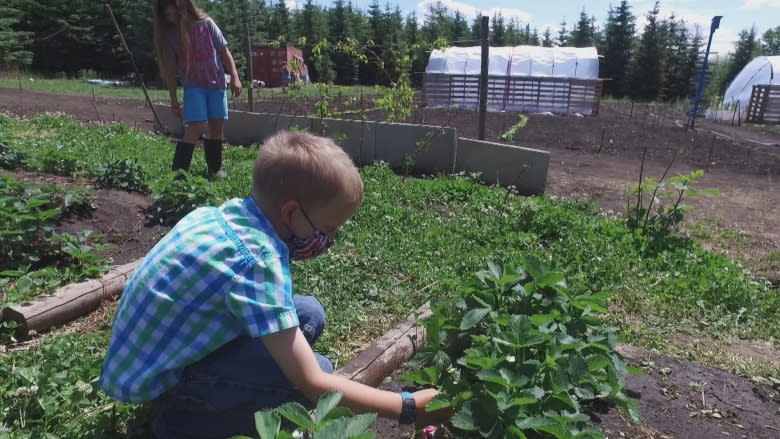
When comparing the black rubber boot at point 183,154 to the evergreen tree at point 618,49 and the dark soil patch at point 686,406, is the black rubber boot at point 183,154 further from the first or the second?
the evergreen tree at point 618,49

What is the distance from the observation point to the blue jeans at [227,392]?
1582 millimetres

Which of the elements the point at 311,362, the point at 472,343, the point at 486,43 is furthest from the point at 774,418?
the point at 486,43

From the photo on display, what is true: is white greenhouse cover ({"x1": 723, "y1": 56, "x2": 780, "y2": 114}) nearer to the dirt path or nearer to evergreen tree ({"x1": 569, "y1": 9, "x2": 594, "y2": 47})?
the dirt path

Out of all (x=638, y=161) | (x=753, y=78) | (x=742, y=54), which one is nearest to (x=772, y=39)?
(x=742, y=54)

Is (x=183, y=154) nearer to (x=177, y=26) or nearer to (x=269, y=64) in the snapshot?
(x=177, y=26)

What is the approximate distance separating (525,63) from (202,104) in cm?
1927

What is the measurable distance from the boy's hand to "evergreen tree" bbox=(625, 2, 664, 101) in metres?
35.5

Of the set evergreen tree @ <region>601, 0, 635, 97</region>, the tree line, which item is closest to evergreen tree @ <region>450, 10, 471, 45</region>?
the tree line

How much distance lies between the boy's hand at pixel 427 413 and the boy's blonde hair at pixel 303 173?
2.14 ft

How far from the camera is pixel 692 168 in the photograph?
951 cm

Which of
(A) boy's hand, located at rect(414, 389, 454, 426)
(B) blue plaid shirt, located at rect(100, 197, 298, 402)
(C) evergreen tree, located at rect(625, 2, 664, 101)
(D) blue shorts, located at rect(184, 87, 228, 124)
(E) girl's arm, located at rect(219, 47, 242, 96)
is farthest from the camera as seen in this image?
(C) evergreen tree, located at rect(625, 2, 664, 101)

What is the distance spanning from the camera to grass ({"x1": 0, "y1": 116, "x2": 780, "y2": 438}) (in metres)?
1.96

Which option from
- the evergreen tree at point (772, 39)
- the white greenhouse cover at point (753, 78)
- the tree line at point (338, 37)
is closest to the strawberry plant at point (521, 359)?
the tree line at point (338, 37)

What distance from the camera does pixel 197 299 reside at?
149 cm
